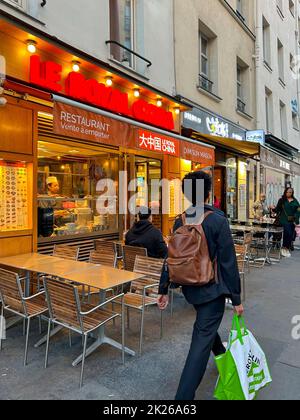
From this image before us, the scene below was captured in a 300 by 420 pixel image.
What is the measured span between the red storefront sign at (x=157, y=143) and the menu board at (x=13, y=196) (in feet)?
6.44

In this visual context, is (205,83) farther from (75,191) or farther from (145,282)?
(145,282)

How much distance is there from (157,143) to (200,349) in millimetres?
4462

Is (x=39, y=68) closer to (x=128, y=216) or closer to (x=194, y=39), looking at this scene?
(x=128, y=216)

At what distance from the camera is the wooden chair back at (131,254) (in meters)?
5.05

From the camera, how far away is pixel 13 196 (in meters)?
5.34

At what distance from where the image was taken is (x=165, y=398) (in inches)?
113

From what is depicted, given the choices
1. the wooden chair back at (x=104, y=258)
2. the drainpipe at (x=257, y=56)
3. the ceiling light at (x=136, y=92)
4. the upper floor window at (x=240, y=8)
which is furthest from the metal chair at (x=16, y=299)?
the upper floor window at (x=240, y=8)

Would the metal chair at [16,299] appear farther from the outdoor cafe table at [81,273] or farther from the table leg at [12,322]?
the table leg at [12,322]

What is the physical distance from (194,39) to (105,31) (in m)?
→ 3.97

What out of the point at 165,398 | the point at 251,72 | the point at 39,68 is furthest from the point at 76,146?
the point at 251,72

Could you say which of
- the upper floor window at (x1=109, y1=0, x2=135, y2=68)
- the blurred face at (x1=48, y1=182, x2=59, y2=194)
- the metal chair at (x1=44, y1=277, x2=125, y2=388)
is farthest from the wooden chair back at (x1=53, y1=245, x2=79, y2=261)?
the upper floor window at (x1=109, y1=0, x2=135, y2=68)
